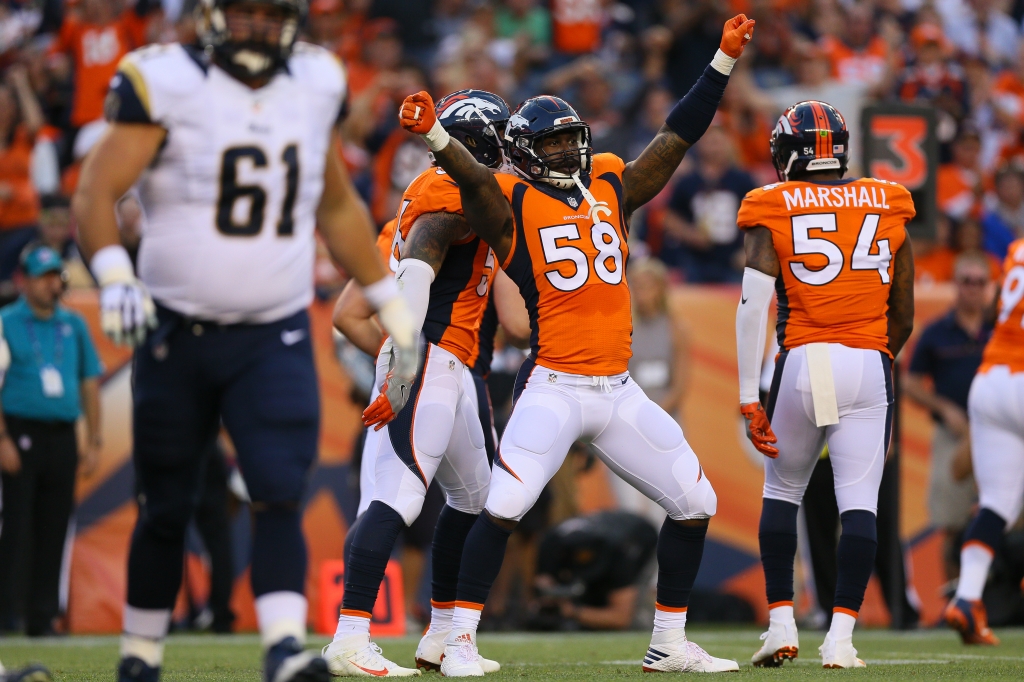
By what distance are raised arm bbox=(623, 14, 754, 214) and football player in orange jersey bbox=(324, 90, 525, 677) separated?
0.60 metres

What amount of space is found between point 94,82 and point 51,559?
5.31 metres

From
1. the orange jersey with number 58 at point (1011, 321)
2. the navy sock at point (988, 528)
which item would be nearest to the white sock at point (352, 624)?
the navy sock at point (988, 528)

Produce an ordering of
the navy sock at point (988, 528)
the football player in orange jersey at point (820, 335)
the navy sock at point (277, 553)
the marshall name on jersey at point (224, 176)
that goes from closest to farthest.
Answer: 1. the marshall name on jersey at point (224, 176)
2. the navy sock at point (277, 553)
3. the football player in orange jersey at point (820, 335)
4. the navy sock at point (988, 528)

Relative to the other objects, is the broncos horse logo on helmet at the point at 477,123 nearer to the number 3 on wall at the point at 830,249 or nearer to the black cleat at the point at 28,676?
the number 3 on wall at the point at 830,249

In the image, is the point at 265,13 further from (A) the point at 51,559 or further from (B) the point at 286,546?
(A) the point at 51,559

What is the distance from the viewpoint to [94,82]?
12.4m

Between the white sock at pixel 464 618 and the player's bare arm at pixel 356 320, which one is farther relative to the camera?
the player's bare arm at pixel 356 320

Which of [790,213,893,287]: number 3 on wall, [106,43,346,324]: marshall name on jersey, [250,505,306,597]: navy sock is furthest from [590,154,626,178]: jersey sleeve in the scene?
[250,505,306,597]: navy sock

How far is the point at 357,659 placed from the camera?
519 centimetres

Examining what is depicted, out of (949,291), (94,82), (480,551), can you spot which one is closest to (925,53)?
(949,291)

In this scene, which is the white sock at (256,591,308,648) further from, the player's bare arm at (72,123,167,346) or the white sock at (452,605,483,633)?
the white sock at (452,605,483,633)

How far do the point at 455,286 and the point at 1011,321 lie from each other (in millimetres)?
3086

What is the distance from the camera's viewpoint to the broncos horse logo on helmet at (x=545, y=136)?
206 inches

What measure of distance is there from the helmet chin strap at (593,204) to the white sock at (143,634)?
2.18 m
